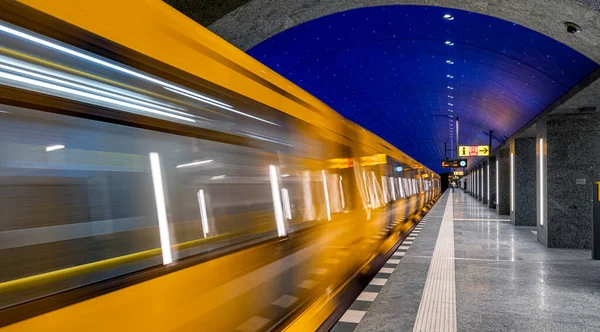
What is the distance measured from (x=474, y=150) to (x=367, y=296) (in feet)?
71.6

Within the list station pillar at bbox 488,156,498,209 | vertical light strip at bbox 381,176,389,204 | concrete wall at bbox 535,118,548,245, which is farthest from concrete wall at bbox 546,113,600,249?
station pillar at bbox 488,156,498,209

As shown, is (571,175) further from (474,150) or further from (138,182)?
(474,150)

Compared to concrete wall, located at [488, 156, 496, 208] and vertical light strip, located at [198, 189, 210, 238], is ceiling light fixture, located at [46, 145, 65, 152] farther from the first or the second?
concrete wall, located at [488, 156, 496, 208]

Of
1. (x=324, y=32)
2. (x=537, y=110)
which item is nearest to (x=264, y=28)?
(x=324, y=32)

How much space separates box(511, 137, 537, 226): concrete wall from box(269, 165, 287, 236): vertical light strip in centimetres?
1518

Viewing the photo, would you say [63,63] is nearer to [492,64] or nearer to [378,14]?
[378,14]

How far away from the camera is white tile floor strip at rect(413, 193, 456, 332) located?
5367mm

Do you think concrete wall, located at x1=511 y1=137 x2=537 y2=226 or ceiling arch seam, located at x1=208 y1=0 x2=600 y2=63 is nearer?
ceiling arch seam, located at x1=208 y1=0 x2=600 y2=63

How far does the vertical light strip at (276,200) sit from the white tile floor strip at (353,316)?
182cm

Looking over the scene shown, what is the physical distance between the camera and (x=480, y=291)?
702cm

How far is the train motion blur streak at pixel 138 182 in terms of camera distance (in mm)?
1881

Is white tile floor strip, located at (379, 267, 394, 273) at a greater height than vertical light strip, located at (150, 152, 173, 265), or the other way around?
vertical light strip, located at (150, 152, 173, 265)

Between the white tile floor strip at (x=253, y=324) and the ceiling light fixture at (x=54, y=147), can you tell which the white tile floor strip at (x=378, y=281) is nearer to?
the white tile floor strip at (x=253, y=324)

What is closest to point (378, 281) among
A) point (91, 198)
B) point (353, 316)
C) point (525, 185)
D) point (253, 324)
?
point (353, 316)
